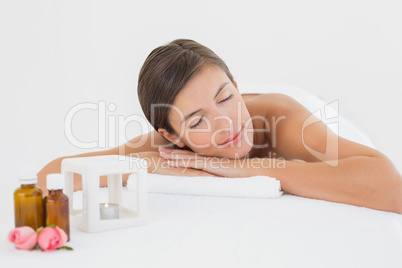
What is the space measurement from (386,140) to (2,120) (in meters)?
2.21

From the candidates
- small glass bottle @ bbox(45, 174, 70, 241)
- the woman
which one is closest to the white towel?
the woman

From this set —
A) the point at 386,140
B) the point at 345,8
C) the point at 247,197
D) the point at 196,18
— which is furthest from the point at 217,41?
the point at 247,197

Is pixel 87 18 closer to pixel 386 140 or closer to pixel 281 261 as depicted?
pixel 386 140

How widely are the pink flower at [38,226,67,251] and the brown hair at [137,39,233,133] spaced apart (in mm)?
728

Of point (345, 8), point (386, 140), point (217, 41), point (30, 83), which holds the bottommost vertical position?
point (386, 140)

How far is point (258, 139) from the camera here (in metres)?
1.77

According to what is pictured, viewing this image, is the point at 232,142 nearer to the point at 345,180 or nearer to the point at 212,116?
→ the point at 212,116

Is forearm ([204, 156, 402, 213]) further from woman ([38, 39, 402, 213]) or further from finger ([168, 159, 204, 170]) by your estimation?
finger ([168, 159, 204, 170])

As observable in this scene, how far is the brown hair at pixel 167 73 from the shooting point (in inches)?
57.9

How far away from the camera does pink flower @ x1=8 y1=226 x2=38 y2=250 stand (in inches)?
32.4

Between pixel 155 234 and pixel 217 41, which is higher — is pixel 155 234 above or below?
below

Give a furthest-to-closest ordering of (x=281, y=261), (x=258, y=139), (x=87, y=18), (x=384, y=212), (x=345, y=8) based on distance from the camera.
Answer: (x=87, y=18), (x=345, y=8), (x=258, y=139), (x=384, y=212), (x=281, y=261)

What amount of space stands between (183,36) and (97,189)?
2.04m

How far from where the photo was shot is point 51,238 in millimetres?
811
